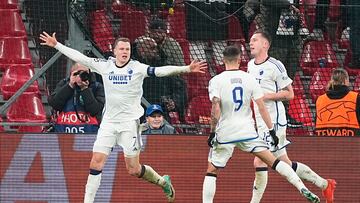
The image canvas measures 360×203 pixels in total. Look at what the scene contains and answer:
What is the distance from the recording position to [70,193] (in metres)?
17.1

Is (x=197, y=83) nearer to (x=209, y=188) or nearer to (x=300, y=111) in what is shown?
(x=300, y=111)

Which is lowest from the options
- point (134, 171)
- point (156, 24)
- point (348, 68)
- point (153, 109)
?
point (134, 171)

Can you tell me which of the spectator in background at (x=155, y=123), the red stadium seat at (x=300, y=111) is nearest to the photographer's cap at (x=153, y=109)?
the spectator in background at (x=155, y=123)

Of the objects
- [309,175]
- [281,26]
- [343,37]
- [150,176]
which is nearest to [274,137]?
[309,175]

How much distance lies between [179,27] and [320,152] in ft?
11.3

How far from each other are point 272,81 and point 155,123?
1.90 m

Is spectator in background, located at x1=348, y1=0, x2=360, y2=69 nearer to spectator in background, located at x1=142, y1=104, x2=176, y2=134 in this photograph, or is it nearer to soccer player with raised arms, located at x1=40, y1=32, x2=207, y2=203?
spectator in background, located at x1=142, y1=104, x2=176, y2=134

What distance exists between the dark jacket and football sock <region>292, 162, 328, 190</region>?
2833 millimetres

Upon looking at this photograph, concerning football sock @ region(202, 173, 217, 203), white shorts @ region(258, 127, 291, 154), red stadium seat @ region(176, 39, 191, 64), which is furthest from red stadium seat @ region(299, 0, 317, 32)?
football sock @ region(202, 173, 217, 203)

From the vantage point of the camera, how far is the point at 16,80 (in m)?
19.0

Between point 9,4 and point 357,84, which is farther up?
point 9,4

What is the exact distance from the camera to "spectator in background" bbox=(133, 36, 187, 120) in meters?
18.2

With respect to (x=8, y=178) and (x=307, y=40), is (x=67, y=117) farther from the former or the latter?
(x=307, y=40)

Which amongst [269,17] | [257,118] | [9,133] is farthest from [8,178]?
[269,17]
